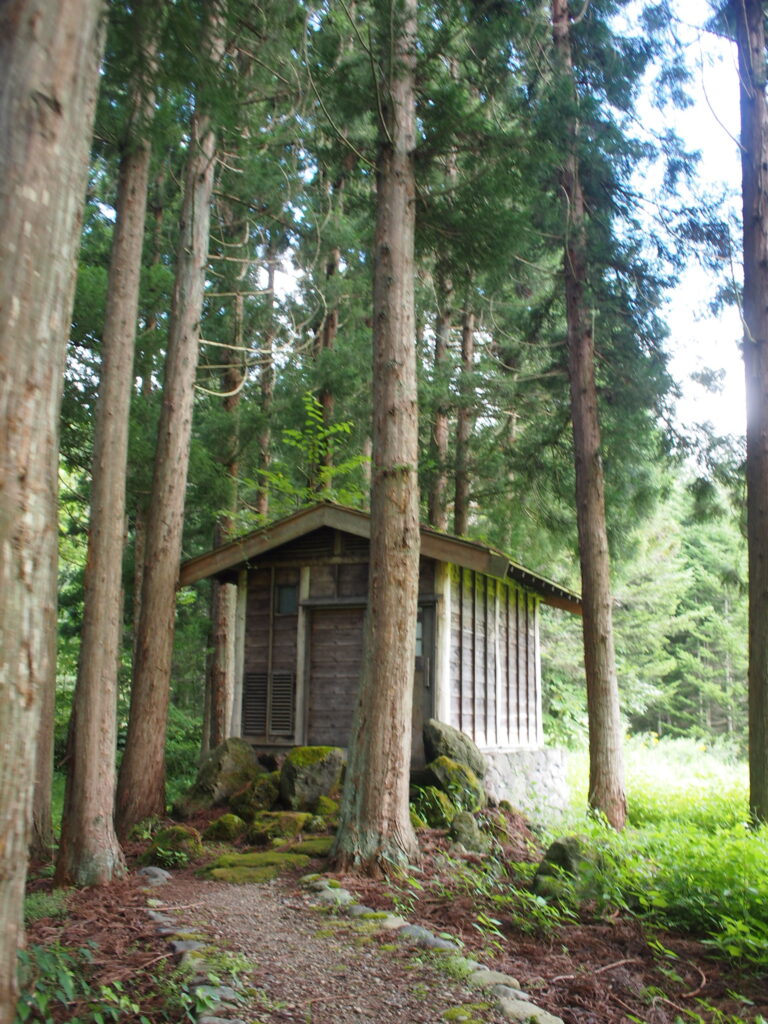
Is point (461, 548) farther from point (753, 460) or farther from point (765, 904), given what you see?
point (765, 904)

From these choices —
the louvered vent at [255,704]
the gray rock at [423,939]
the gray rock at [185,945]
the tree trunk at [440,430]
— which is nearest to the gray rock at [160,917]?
the gray rock at [185,945]

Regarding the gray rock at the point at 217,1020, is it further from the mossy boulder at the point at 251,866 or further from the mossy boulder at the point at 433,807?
the mossy boulder at the point at 433,807

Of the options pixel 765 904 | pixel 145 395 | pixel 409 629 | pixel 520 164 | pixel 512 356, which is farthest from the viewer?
pixel 512 356

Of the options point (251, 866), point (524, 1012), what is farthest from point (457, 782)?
point (524, 1012)

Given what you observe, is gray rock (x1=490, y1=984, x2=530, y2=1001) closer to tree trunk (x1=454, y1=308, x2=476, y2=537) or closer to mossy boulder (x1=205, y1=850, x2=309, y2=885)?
mossy boulder (x1=205, y1=850, x2=309, y2=885)

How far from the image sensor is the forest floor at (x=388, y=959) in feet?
14.3

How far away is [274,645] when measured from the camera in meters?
12.5

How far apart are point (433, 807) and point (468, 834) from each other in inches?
32.8

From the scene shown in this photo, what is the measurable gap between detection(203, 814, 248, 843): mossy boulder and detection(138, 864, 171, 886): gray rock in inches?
56.3

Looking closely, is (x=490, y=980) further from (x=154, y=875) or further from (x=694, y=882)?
(x=154, y=875)

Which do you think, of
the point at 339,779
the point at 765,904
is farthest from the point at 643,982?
the point at 339,779

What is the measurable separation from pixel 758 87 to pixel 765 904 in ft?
31.8

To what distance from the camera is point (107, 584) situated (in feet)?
24.5

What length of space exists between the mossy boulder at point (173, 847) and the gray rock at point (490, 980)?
403 cm
